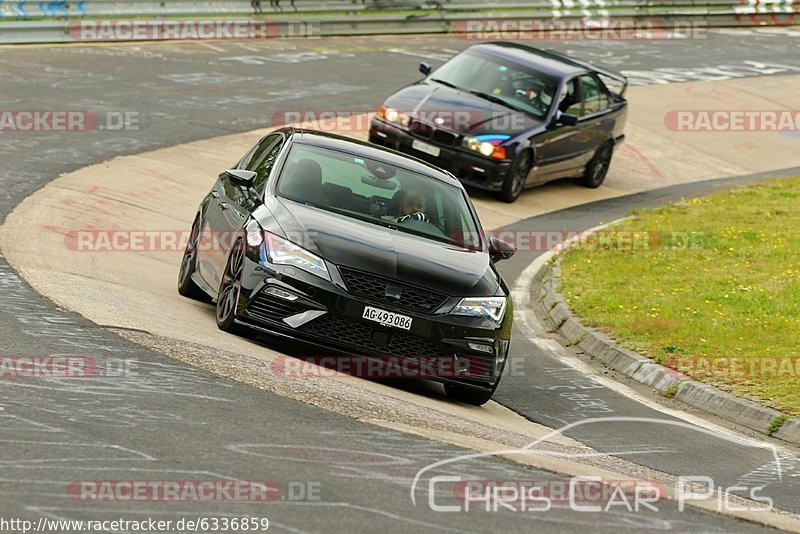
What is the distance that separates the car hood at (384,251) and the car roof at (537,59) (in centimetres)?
1018

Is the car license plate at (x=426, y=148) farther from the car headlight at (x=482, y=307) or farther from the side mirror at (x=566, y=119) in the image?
the car headlight at (x=482, y=307)

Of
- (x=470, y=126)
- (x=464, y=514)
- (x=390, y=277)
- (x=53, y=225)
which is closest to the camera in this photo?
(x=464, y=514)

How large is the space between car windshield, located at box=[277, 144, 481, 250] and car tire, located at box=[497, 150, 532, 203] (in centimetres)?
774

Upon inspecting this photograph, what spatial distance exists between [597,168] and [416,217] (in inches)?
446

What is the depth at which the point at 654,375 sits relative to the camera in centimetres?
1162

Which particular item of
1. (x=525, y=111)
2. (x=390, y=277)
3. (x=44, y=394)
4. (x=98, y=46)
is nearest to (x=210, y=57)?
(x=98, y=46)

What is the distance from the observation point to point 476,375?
30.9ft

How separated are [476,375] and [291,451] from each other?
290 centimetres

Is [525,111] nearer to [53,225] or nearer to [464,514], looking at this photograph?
[53,225]

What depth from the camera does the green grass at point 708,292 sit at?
11539 millimetres

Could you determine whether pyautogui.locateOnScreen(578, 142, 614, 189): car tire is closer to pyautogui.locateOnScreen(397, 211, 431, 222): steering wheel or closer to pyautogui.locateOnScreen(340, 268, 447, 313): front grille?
pyautogui.locateOnScreen(397, 211, 431, 222): steering wheel

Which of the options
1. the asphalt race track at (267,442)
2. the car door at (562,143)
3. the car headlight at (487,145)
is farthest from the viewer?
the car door at (562,143)

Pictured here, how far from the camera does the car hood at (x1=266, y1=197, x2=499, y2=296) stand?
9.20 meters

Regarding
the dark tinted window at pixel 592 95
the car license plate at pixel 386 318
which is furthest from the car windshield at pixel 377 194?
the dark tinted window at pixel 592 95
